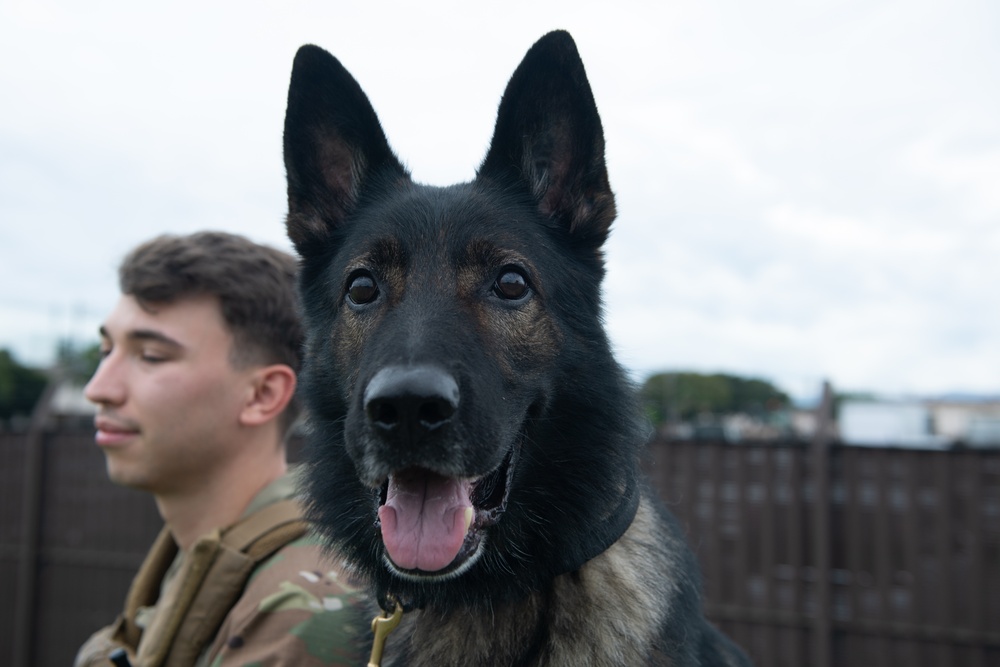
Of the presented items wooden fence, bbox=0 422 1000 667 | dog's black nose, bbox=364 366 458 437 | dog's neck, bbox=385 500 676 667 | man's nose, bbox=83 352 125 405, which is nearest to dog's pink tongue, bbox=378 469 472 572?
dog's black nose, bbox=364 366 458 437

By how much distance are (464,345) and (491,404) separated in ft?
0.59

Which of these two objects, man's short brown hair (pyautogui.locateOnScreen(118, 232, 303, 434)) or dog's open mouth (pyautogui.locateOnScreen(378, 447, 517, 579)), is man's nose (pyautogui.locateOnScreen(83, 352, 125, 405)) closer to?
man's short brown hair (pyautogui.locateOnScreen(118, 232, 303, 434))


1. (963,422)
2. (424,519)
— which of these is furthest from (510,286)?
(963,422)

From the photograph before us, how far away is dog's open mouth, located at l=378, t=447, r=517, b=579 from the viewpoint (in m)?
1.96

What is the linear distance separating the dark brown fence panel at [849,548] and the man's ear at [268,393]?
3221mm

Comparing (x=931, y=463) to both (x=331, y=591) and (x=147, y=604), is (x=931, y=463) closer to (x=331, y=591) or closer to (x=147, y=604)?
(x=331, y=591)

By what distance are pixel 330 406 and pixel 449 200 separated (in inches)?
30.7

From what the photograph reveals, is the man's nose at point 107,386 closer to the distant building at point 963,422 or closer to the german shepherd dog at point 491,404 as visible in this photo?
the german shepherd dog at point 491,404

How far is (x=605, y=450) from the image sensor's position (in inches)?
91.0

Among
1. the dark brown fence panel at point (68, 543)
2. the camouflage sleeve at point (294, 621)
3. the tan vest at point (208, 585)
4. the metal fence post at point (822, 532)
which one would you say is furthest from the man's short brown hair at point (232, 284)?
the dark brown fence panel at point (68, 543)

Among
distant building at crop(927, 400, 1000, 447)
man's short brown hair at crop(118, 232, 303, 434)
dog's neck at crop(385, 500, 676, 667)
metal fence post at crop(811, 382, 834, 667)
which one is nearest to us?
dog's neck at crop(385, 500, 676, 667)

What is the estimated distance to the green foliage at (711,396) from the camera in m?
7.09

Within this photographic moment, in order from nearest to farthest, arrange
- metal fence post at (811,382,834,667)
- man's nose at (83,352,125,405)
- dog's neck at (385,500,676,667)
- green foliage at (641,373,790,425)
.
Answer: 1. dog's neck at (385,500,676,667)
2. man's nose at (83,352,125,405)
3. metal fence post at (811,382,834,667)
4. green foliage at (641,373,790,425)

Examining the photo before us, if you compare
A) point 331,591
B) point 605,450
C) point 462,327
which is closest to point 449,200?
point 462,327
